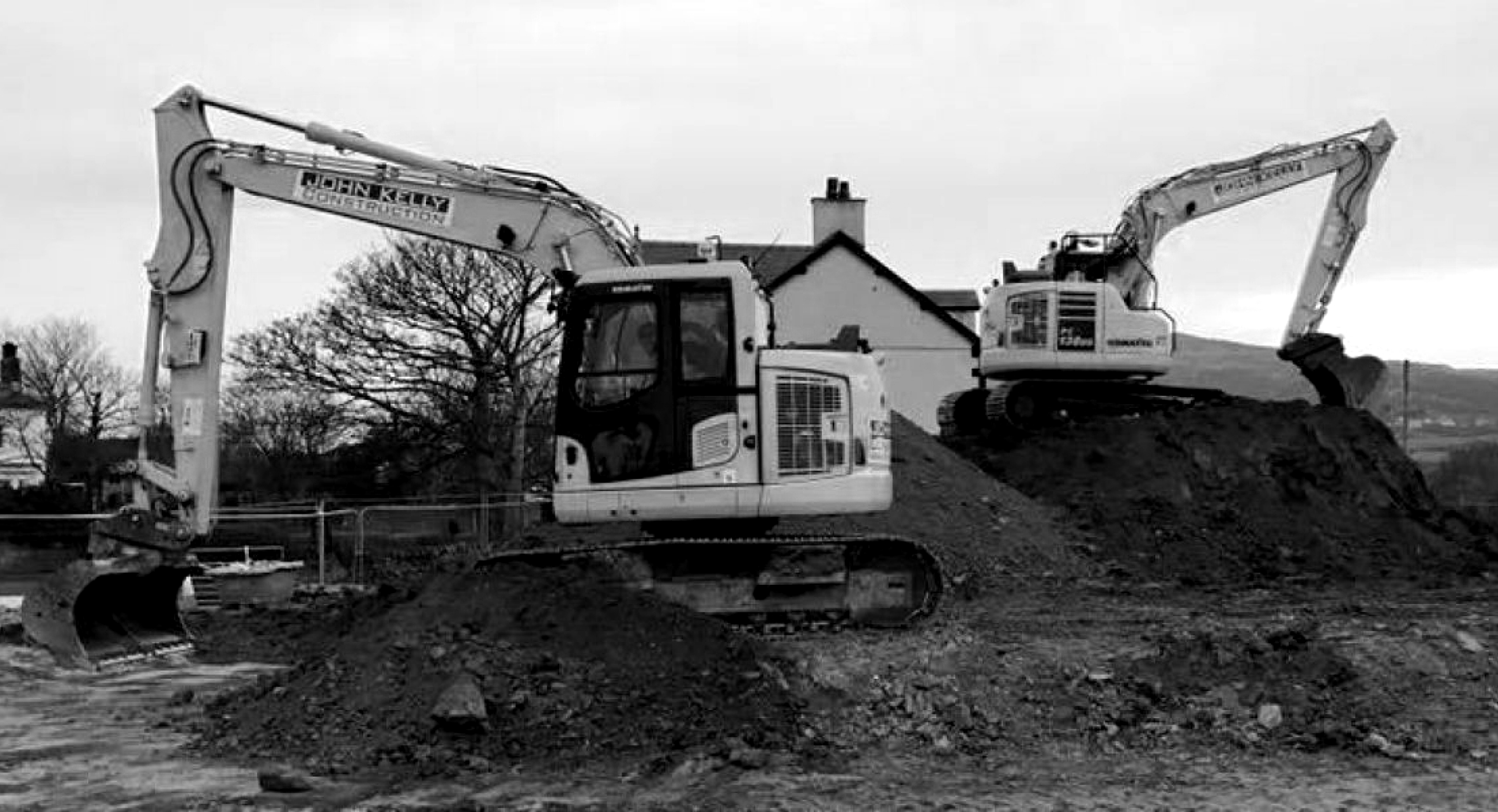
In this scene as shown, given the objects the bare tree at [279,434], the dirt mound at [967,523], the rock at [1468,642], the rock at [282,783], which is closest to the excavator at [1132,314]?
the dirt mound at [967,523]

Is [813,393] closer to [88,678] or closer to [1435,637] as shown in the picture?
[1435,637]

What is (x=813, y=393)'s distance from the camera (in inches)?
454

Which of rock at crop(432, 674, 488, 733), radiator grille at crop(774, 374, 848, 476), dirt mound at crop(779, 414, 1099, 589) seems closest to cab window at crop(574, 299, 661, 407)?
radiator grille at crop(774, 374, 848, 476)

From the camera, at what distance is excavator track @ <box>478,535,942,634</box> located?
36.9 feet

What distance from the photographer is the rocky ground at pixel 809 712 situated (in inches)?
335

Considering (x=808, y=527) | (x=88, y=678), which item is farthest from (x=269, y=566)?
(x=808, y=527)

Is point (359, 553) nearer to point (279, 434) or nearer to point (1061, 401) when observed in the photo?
point (1061, 401)

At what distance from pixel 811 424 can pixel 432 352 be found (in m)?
24.1

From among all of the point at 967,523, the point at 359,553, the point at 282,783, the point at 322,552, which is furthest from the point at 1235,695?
the point at 359,553

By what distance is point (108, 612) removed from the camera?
561 inches

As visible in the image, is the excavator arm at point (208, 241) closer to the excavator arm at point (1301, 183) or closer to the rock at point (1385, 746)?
the rock at point (1385, 746)

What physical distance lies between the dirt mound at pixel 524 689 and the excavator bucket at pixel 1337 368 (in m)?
15.3

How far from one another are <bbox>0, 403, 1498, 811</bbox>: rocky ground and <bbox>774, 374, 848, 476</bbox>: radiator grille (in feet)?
4.43

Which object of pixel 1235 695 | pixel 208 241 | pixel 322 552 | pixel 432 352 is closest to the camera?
pixel 1235 695
